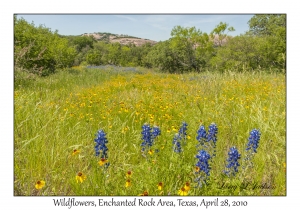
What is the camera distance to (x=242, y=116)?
360cm

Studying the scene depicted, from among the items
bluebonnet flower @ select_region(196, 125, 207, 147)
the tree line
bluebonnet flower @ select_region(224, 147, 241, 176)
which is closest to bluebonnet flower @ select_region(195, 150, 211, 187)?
bluebonnet flower @ select_region(224, 147, 241, 176)

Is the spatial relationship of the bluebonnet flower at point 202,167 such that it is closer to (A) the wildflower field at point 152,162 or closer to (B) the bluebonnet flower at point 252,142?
(A) the wildflower field at point 152,162

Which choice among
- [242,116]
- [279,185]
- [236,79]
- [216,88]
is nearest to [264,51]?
[236,79]

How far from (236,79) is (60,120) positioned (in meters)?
5.63

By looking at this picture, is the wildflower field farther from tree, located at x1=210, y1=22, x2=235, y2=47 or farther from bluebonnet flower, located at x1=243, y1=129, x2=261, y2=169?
tree, located at x1=210, y1=22, x2=235, y2=47

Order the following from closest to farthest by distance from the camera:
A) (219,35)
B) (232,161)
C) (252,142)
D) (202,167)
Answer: (202,167), (232,161), (252,142), (219,35)

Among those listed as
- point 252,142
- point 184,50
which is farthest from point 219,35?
point 252,142

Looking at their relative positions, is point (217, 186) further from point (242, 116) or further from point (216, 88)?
point (216, 88)

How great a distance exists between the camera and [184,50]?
28.8 meters

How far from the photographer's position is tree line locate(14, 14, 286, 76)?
911 cm

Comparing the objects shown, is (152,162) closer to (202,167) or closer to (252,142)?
(202,167)

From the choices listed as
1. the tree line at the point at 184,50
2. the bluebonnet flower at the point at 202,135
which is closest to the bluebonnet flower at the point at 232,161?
the bluebonnet flower at the point at 202,135

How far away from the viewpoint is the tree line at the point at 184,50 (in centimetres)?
911

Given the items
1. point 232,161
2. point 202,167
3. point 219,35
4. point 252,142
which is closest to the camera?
point 202,167
